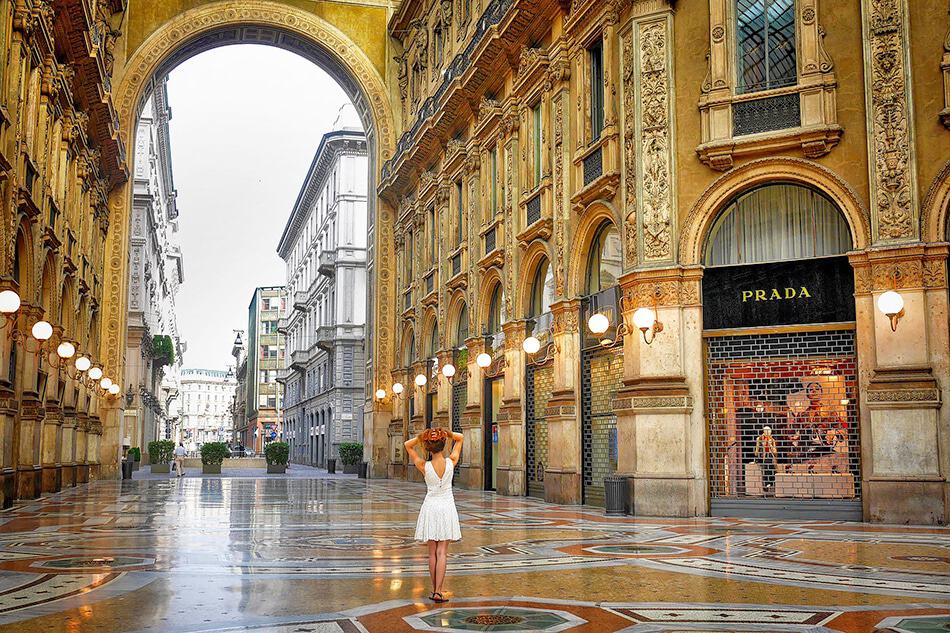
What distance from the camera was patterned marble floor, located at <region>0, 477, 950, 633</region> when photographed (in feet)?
24.5

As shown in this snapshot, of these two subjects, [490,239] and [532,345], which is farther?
[490,239]

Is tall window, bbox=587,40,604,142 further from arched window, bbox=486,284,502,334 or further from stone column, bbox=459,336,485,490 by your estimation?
stone column, bbox=459,336,485,490

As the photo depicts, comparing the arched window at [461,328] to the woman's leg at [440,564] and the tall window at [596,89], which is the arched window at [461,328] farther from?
the woman's leg at [440,564]

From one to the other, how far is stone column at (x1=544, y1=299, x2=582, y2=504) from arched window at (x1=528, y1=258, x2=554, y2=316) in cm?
162

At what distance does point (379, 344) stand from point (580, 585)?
111ft

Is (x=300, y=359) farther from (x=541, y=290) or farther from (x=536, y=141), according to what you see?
(x=536, y=141)

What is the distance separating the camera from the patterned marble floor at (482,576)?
7.48 m

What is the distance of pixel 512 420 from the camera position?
→ 2634cm

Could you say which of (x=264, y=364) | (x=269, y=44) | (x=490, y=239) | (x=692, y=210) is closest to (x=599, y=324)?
(x=692, y=210)

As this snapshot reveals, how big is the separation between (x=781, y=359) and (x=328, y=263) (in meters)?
48.3

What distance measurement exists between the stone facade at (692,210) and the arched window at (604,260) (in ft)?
0.29

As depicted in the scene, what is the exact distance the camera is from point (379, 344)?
4262cm

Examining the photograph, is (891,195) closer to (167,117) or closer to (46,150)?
(46,150)

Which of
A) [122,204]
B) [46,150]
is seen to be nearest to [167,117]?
[122,204]
